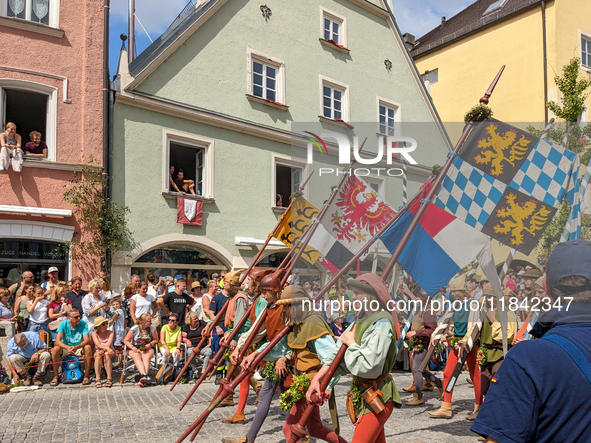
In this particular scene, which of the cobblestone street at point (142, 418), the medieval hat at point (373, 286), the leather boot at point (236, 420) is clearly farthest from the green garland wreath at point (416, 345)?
the medieval hat at point (373, 286)

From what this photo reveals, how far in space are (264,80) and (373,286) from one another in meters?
13.5

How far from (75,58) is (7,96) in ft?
6.02

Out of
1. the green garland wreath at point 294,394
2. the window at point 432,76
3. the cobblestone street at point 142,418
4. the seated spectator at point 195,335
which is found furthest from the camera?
the window at point 432,76

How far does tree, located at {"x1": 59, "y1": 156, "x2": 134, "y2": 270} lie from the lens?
12.4 metres

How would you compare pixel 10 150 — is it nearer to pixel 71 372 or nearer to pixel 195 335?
pixel 71 372

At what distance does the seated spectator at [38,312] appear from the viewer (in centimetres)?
969

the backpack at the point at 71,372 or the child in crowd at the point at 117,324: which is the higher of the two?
the child in crowd at the point at 117,324

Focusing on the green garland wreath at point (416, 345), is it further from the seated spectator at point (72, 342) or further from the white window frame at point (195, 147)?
the white window frame at point (195, 147)

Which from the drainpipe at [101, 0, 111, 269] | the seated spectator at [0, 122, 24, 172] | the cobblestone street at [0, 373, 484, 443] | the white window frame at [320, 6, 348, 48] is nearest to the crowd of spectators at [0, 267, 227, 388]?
the cobblestone street at [0, 373, 484, 443]

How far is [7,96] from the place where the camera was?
1248cm

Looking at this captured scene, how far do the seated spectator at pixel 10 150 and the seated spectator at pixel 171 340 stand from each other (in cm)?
519

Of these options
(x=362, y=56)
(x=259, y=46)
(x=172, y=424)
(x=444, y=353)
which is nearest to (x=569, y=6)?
(x=362, y=56)

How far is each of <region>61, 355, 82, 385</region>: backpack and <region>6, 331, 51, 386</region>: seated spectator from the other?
30 cm

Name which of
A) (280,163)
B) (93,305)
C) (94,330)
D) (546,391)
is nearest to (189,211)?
(280,163)
